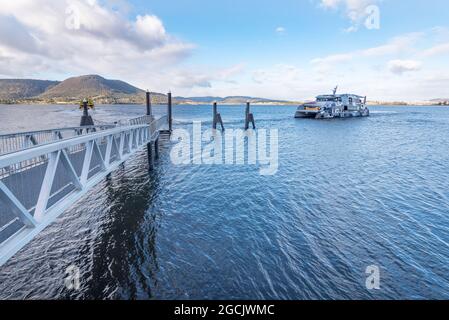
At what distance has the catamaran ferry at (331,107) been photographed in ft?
232

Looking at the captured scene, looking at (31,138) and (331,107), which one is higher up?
(331,107)

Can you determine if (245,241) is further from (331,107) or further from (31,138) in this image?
(331,107)

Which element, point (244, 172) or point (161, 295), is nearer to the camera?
A: point (161, 295)

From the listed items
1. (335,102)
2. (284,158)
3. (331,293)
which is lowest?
(331,293)

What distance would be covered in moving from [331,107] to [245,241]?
72.4 metres

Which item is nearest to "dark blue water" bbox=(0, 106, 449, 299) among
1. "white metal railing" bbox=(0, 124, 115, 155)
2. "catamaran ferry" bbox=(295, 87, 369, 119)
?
"white metal railing" bbox=(0, 124, 115, 155)

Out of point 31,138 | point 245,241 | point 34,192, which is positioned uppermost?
point 31,138

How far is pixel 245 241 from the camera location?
944 cm

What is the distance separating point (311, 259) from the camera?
27.2 feet

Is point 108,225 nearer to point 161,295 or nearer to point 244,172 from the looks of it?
point 161,295

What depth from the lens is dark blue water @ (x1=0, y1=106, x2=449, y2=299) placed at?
7094 millimetres

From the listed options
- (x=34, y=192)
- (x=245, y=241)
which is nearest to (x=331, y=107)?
(x=245, y=241)
